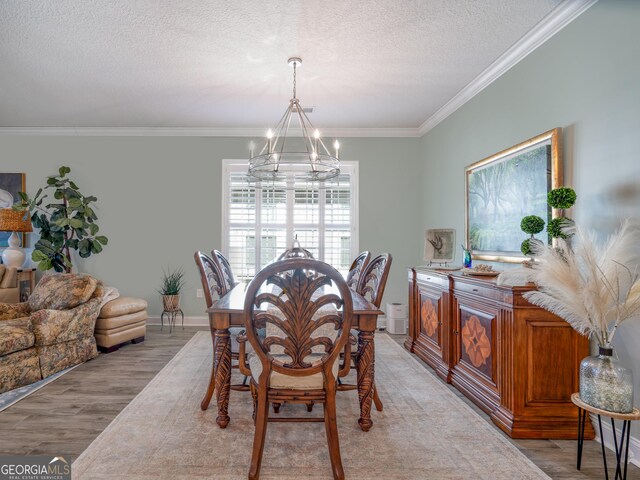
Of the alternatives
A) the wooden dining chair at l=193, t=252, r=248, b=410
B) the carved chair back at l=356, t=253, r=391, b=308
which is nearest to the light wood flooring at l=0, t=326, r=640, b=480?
the wooden dining chair at l=193, t=252, r=248, b=410

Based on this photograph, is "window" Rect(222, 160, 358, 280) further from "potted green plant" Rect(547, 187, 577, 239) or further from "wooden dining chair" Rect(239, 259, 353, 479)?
"wooden dining chair" Rect(239, 259, 353, 479)

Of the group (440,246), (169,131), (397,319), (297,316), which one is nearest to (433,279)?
(440,246)

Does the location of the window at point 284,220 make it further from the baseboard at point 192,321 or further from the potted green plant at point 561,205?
the potted green plant at point 561,205

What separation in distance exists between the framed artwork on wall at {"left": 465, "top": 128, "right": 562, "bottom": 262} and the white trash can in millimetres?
1341

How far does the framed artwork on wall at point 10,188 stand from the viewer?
180 inches

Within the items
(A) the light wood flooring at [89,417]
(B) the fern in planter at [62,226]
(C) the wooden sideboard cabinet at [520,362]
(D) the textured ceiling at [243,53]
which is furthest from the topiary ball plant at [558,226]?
(B) the fern in planter at [62,226]

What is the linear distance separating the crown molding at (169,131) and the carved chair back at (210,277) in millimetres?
2730

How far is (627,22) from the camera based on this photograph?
1838 millimetres

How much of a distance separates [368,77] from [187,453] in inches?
126

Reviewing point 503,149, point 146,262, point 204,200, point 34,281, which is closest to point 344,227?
point 204,200

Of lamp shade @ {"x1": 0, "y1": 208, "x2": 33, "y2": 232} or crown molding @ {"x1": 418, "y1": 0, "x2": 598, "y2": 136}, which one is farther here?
lamp shade @ {"x1": 0, "y1": 208, "x2": 33, "y2": 232}

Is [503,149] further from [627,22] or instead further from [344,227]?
[344,227]

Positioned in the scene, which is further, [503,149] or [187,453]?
[503,149]

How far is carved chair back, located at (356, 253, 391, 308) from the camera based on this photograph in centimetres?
216
